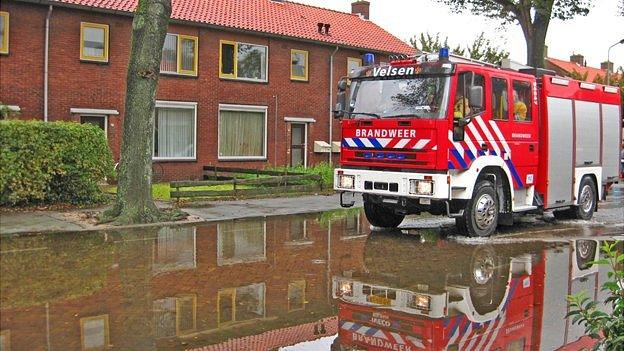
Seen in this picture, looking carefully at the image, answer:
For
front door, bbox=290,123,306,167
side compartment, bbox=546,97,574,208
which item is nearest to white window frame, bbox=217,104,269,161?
front door, bbox=290,123,306,167

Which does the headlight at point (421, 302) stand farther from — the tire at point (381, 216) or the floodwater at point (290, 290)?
the tire at point (381, 216)

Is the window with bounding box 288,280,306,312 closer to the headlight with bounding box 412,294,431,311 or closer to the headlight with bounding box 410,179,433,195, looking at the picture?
the headlight with bounding box 412,294,431,311

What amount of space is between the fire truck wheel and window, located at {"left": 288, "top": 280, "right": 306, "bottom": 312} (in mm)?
4482

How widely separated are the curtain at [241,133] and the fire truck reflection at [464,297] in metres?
14.5

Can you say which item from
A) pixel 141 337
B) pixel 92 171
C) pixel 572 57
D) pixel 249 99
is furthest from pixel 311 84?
pixel 572 57

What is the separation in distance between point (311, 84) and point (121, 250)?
17774mm

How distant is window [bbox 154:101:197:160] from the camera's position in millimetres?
23281

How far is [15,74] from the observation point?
64.2 ft

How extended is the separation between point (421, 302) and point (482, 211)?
16.3ft

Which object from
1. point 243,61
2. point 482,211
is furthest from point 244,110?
point 482,211

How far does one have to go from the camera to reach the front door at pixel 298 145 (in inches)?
1061

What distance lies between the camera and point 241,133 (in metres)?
25.3

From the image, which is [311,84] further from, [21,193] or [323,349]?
[323,349]

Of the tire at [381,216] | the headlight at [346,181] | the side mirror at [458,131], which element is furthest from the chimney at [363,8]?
the side mirror at [458,131]
